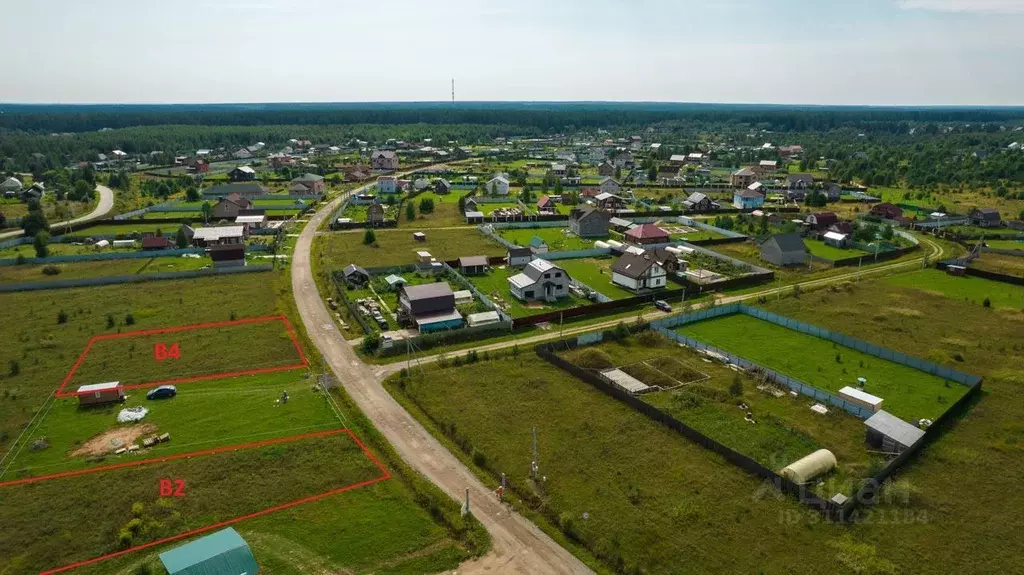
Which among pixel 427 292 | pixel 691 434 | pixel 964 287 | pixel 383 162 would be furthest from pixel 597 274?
pixel 383 162

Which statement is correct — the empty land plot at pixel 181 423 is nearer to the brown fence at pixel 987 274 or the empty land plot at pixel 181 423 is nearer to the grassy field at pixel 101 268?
the grassy field at pixel 101 268

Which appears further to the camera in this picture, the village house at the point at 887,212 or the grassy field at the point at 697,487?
the village house at the point at 887,212

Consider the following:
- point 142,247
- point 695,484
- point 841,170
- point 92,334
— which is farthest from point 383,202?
point 841,170

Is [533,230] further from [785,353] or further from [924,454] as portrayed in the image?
[924,454]

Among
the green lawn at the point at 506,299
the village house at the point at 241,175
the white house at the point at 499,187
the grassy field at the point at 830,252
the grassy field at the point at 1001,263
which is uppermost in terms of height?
the village house at the point at 241,175

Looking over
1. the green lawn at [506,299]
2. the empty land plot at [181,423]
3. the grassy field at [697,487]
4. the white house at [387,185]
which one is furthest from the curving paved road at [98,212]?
the grassy field at [697,487]

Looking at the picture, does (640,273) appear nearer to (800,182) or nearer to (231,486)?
(231,486)
